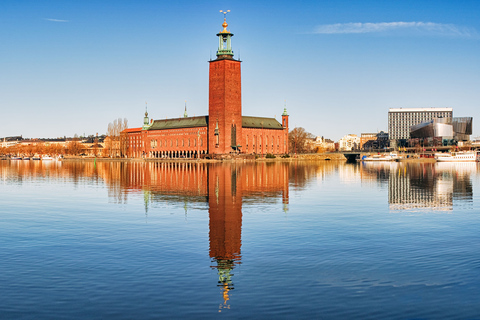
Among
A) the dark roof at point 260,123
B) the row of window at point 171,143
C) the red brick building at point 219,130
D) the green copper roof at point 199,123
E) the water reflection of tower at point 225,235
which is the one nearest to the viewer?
the water reflection of tower at point 225,235

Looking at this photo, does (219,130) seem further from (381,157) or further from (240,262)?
(240,262)

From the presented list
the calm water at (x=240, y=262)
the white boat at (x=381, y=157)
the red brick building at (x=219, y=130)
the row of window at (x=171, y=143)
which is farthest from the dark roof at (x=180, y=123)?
the calm water at (x=240, y=262)

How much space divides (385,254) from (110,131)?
162 metres

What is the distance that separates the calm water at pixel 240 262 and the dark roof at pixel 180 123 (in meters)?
141

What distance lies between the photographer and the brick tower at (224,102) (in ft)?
490

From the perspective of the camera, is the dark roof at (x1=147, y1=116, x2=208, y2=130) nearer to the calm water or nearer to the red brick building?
the red brick building

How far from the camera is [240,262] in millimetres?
14492

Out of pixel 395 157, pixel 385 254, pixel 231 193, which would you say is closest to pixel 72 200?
pixel 231 193

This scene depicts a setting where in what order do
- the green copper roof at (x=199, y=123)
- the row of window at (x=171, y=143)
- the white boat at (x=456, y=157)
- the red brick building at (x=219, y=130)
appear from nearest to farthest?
the white boat at (x=456, y=157), the red brick building at (x=219, y=130), the row of window at (x=171, y=143), the green copper roof at (x=199, y=123)

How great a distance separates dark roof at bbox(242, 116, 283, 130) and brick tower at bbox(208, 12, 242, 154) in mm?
16504

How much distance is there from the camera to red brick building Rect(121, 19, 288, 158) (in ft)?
493

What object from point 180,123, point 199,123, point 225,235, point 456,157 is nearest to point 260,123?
point 199,123

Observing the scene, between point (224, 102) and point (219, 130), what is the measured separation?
8.56m

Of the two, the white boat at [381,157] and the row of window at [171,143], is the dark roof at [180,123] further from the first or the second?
the white boat at [381,157]
